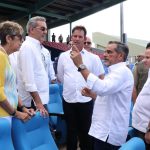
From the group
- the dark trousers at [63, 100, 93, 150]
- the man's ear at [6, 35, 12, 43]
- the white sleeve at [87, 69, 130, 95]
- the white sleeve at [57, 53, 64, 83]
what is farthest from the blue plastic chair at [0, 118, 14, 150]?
the white sleeve at [57, 53, 64, 83]

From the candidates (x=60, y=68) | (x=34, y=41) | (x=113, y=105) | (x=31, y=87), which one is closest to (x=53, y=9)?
(x=60, y=68)

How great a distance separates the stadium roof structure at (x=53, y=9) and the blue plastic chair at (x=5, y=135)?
7.62m

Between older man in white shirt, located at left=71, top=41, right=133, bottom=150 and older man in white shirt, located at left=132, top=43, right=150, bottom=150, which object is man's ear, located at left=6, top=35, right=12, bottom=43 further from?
older man in white shirt, located at left=132, top=43, right=150, bottom=150

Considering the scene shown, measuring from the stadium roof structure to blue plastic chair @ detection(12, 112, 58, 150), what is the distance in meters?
7.31

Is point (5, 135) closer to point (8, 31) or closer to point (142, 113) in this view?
point (8, 31)

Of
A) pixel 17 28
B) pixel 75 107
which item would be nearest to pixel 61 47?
pixel 75 107

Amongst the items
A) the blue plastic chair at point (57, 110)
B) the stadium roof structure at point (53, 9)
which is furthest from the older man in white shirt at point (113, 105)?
the stadium roof structure at point (53, 9)

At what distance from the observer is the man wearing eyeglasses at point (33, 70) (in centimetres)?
257

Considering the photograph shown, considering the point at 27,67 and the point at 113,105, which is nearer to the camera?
the point at 113,105

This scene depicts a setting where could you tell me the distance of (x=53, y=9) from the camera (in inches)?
414

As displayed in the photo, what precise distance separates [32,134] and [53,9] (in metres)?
8.92

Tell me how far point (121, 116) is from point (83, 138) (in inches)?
39.3

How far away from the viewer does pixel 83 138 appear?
3121mm

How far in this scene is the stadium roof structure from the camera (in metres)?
9.34
